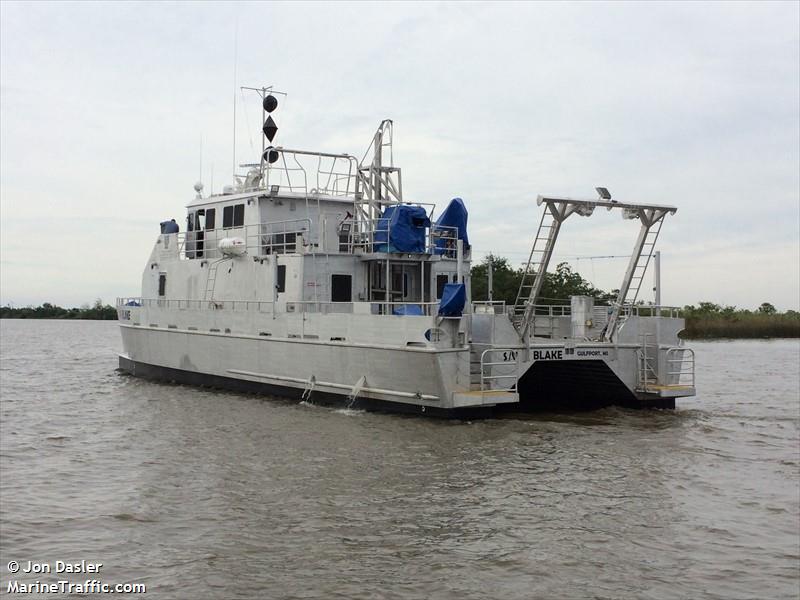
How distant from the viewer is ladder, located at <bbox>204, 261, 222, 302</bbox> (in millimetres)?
20016

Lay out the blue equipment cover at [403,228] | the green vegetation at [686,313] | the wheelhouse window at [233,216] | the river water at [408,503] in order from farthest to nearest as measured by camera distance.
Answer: the green vegetation at [686,313] < the wheelhouse window at [233,216] < the blue equipment cover at [403,228] < the river water at [408,503]

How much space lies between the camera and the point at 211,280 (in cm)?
2022

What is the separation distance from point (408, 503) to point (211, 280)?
12.3 m

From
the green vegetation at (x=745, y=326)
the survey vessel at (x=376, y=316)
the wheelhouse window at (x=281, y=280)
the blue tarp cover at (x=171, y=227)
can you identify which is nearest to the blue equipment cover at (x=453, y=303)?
the survey vessel at (x=376, y=316)

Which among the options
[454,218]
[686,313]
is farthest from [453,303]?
[686,313]

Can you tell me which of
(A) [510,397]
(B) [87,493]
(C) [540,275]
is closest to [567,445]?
(A) [510,397]

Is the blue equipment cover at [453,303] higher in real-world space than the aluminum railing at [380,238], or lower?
lower

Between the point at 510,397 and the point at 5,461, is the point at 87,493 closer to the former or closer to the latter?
the point at 5,461

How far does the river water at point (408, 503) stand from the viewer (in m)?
7.05

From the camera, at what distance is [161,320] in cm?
2180

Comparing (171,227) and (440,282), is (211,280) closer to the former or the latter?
(171,227)

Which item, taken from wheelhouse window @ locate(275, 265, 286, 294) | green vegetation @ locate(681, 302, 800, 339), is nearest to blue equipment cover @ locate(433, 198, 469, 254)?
wheelhouse window @ locate(275, 265, 286, 294)

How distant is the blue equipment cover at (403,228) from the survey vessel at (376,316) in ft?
0.11

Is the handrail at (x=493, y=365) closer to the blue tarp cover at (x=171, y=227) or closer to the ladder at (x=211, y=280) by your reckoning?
the ladder at (x=211, y=280)
